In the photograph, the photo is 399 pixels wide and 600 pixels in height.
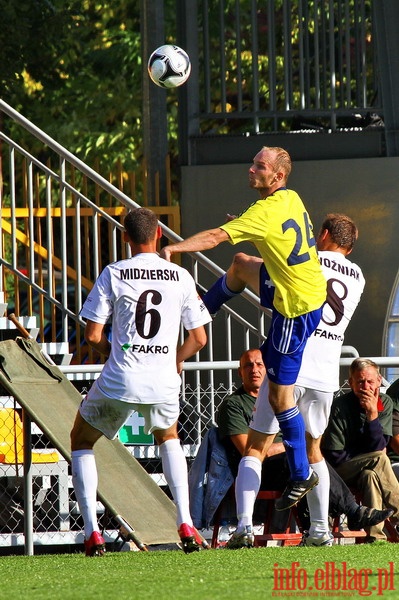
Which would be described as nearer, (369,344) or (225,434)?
(225,434)

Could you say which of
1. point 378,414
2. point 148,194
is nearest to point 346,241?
point 378,414

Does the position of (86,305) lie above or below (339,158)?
below

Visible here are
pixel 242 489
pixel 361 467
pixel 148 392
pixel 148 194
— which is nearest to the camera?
pixel 148 392

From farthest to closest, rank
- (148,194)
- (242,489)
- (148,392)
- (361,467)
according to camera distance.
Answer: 1. (148,194)
2. (361,467)
3. (242,489)
4. (148,392)

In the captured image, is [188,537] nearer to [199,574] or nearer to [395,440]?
[199,574]

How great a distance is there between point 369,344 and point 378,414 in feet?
16.2

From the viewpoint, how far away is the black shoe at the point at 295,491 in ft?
26.8

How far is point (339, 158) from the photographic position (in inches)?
601

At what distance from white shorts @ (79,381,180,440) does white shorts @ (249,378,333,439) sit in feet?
1.93

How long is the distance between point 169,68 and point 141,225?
14.3ft

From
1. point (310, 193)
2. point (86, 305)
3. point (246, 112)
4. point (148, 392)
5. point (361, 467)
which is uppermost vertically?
A: point (246, 112)

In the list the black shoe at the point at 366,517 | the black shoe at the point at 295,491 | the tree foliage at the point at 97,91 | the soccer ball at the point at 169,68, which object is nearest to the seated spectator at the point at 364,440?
the black shoe at the point at 366,517

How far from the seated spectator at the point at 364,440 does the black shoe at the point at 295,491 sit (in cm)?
166

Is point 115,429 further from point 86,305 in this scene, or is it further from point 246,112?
point 246,112
